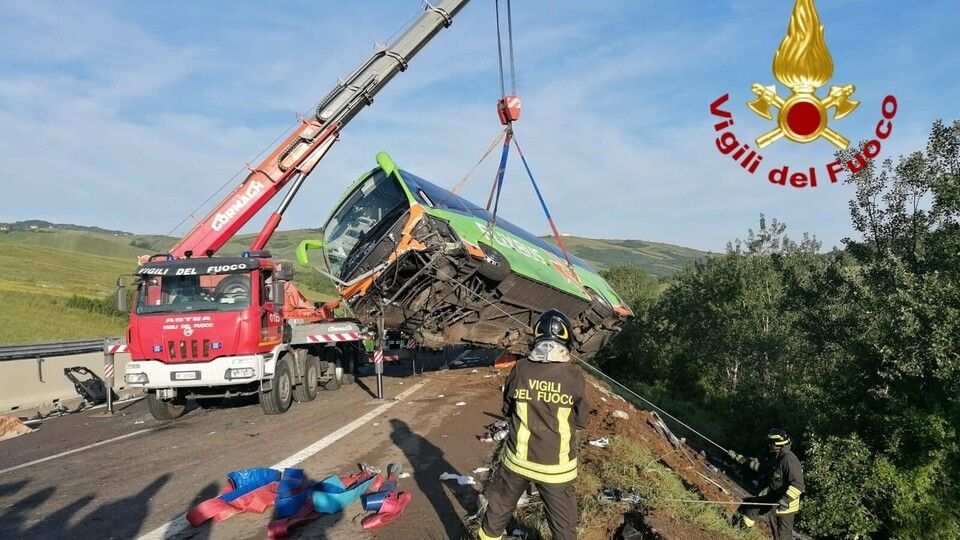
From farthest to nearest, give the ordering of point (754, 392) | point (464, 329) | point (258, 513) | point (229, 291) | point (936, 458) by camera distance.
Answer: point (754, 392), point (936, 458), point (464, 329), point (229, 291), point (258, 513)

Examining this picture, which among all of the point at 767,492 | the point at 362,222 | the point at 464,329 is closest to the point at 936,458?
the point at 767,492

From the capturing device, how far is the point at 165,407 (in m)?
10.0

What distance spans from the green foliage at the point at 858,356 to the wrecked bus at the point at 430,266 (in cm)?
735

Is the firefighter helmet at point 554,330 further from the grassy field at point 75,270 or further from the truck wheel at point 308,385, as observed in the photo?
the truck wheel at point 308,385

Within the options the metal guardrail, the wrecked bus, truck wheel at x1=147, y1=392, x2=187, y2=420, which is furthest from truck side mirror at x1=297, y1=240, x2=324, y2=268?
the metal guardrail

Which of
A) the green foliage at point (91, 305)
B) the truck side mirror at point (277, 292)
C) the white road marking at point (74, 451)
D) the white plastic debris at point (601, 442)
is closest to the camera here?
the white road marking at point (74, 451)

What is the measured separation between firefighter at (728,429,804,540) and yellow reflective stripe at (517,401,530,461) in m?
4.30

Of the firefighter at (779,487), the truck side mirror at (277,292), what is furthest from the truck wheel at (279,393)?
the firefighter at (779,487)

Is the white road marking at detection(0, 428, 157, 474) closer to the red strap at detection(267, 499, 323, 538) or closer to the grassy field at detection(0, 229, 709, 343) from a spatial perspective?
the grassy field at detection(0, 229, 709, 343)

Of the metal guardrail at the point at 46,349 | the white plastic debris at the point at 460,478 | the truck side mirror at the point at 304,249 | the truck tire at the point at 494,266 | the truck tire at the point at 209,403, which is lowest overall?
the truck tire at the point at 209,403

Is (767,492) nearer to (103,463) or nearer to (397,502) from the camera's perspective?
(397,502)

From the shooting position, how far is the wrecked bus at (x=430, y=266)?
348 inches

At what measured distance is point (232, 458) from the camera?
279 inches

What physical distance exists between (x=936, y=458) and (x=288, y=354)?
12439mm
